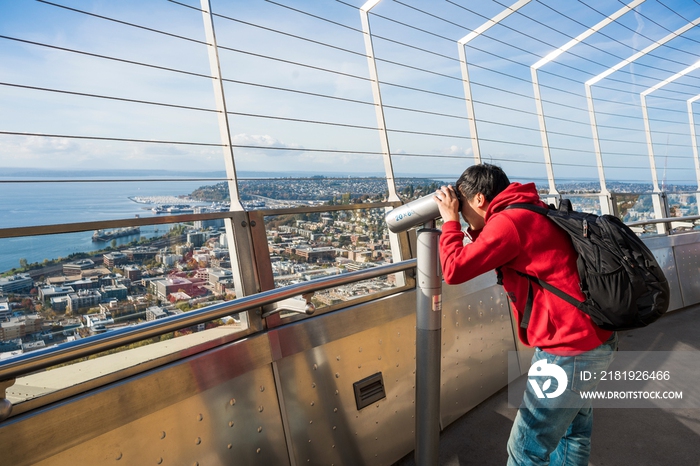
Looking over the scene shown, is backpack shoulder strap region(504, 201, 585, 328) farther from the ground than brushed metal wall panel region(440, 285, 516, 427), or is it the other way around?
backpack shoulder strap region(504, 201, 585, 328)

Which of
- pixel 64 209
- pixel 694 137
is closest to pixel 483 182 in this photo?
pixel 64 209

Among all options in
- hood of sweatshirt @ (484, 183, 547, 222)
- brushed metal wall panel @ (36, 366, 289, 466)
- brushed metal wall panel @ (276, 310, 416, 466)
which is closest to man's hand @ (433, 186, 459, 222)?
hood of sweatshirt @ (484, 183, 547, 222)

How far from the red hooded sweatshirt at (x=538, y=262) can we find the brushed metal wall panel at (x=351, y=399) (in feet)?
2.68

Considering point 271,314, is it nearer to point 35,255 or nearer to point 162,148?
point 35,255

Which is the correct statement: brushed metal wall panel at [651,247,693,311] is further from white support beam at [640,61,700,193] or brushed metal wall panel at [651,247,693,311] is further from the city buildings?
the city buildings

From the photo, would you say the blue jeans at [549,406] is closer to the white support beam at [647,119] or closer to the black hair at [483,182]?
the black hair at [483,182]

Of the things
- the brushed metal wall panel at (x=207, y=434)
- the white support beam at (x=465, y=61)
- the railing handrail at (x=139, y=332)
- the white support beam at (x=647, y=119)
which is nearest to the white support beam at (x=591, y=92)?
the white support beam at (x=647, y=119)

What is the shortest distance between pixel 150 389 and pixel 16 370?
1.41 feet

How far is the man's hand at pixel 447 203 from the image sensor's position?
167cm

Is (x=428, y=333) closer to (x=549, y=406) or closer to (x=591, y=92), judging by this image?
(x=549, y=406)

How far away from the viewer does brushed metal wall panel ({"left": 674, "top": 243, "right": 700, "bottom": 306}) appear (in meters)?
5.15

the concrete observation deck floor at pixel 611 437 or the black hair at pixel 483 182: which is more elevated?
the black hair at pixel 483 182

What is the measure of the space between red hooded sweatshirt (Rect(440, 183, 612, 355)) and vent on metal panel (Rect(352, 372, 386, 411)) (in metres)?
0.92

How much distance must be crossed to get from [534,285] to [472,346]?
1.52 m
